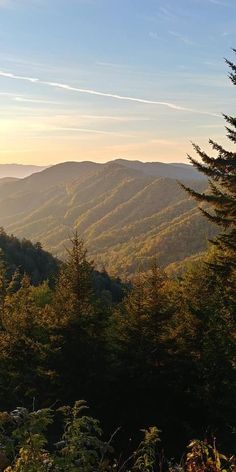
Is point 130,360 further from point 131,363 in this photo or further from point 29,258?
point 29,258

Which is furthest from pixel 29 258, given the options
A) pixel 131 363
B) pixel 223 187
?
pixel 223 187

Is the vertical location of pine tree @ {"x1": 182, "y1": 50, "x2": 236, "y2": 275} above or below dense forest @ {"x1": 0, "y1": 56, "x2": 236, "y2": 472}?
above

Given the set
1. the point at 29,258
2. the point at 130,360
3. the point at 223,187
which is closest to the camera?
the point at 223,187

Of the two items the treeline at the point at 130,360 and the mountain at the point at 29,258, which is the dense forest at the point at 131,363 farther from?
the mountain at the point at 29,258

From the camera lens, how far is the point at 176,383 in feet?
73.6

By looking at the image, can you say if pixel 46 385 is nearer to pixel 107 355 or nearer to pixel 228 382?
pixel 107 355

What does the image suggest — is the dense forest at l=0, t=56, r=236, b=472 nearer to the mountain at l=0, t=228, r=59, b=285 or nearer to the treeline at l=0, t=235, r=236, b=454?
the treeline at l=0, t=235, r=236, b=454

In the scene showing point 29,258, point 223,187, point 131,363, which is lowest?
point 131,363

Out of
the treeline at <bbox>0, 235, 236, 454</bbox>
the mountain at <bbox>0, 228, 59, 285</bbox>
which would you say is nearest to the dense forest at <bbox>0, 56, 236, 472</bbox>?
the treeline at <bbox>0, 235, 236, 454</bbox>

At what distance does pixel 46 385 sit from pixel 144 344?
17.5 feet

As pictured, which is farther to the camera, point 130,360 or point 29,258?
point 29,258

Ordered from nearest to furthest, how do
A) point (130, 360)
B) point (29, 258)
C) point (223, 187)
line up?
point (223, 187), point (130, 360), point (29, 258)

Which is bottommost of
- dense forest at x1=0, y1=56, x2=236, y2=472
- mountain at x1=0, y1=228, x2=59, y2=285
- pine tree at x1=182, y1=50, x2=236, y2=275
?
dense forest at x1=0, y1=56, x2=236, y2=472

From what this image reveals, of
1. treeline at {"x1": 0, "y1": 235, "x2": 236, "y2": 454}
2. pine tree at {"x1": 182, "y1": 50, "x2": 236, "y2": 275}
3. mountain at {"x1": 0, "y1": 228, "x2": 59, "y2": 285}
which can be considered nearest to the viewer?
pine tree at {"x1": 182, "y1": 50, "x2": 236, "y2": 275}
